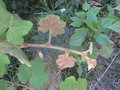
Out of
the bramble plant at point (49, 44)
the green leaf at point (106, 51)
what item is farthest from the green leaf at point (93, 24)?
the green leaf at point (106, 51)

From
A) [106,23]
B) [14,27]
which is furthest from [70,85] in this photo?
[106,23]

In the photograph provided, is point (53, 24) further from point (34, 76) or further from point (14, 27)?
point (34, 76)

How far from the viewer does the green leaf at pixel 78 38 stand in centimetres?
128

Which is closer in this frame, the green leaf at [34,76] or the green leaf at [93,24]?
the green leaf at [34,76]

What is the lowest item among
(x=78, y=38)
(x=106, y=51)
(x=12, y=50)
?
(x=106, y=51)

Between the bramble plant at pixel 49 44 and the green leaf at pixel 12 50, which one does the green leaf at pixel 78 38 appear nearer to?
the bramble plant at pixel 49 44

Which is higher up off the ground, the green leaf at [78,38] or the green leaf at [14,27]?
the green leaf at [14,27]

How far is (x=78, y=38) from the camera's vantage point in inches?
50.9

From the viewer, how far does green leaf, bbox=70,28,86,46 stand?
1.28 m

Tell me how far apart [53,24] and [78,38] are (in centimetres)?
43

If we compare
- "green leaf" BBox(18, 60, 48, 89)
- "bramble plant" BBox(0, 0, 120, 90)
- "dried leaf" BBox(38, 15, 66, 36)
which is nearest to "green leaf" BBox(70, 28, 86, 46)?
"bramble plant" BBox(0, 0, 120, 90)

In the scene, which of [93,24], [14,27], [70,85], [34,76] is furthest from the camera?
[93,24]

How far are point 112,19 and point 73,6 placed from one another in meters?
0.43

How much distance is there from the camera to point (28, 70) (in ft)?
3.76
